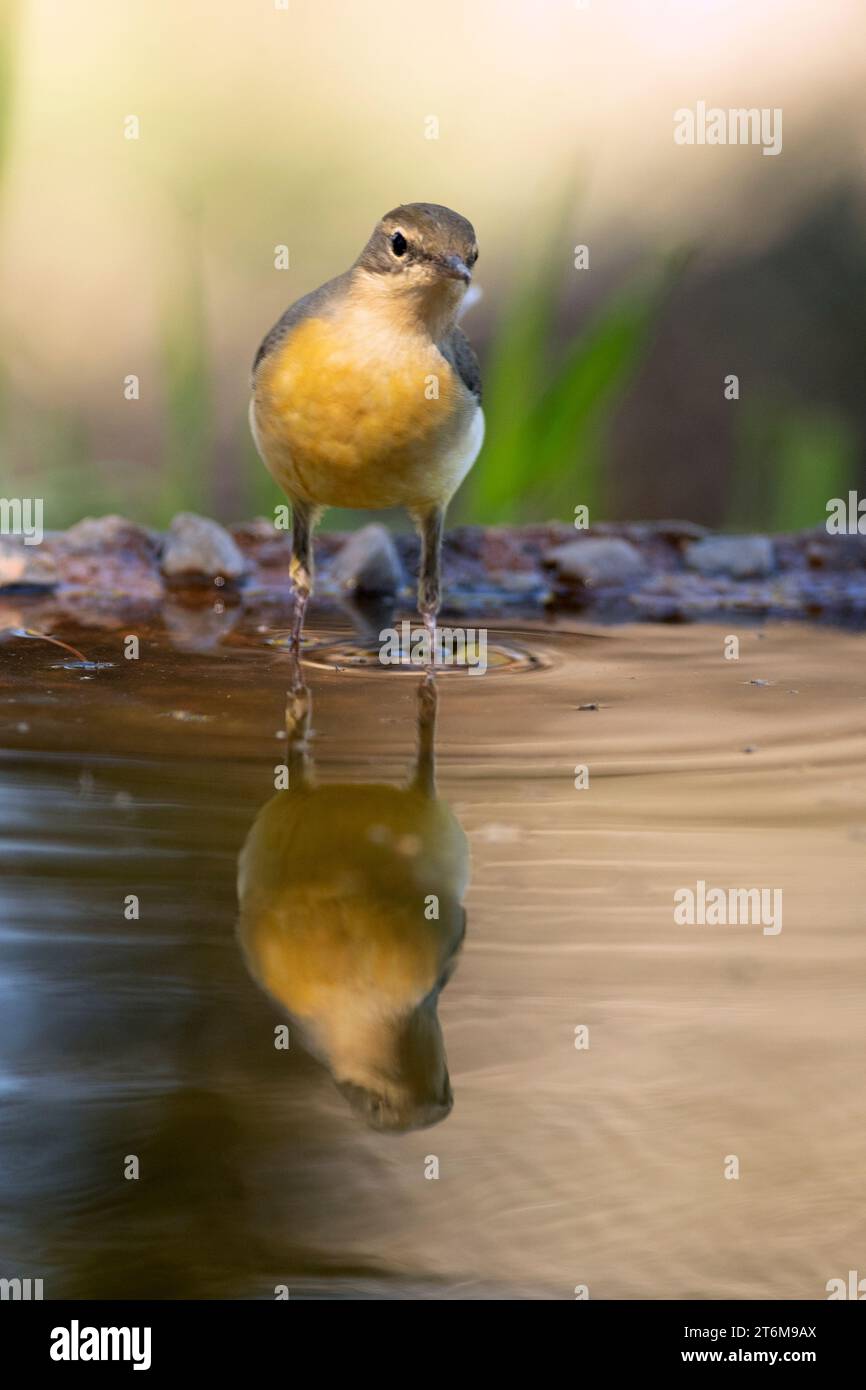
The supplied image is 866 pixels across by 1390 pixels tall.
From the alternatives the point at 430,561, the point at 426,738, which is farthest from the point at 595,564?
the point at 426,738

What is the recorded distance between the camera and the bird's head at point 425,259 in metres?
3.93

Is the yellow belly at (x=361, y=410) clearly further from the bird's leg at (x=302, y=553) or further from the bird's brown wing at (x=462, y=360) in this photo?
the bird's leg at (x=302, y=553)

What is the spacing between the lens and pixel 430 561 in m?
4.62

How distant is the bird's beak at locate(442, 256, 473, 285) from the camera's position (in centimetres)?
385

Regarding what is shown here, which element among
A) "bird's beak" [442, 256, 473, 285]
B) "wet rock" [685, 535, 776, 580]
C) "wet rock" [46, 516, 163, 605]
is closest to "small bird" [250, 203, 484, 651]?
"bird's beak" [442, 256, 473, 285]

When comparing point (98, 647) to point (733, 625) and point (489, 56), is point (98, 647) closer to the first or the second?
point (733, 625)

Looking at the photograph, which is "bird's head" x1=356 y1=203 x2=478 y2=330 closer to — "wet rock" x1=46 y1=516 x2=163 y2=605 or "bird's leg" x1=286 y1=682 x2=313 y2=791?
"bird's leg" x1=286 y1=682 x2=313 y2=791

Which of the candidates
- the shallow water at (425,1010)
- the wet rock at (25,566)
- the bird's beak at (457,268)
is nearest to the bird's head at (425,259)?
the bird's beak at (457,268)

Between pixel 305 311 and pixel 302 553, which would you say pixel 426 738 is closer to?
pixel 305 311

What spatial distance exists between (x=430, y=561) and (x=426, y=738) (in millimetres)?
1388

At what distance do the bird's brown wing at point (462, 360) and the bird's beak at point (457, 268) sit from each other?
0.28m

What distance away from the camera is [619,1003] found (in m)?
1.97

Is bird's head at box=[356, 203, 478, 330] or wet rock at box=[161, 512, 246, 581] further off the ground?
bird's head at box=[356, 203, 478, 330]

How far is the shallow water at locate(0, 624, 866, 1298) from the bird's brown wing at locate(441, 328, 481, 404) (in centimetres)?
122
